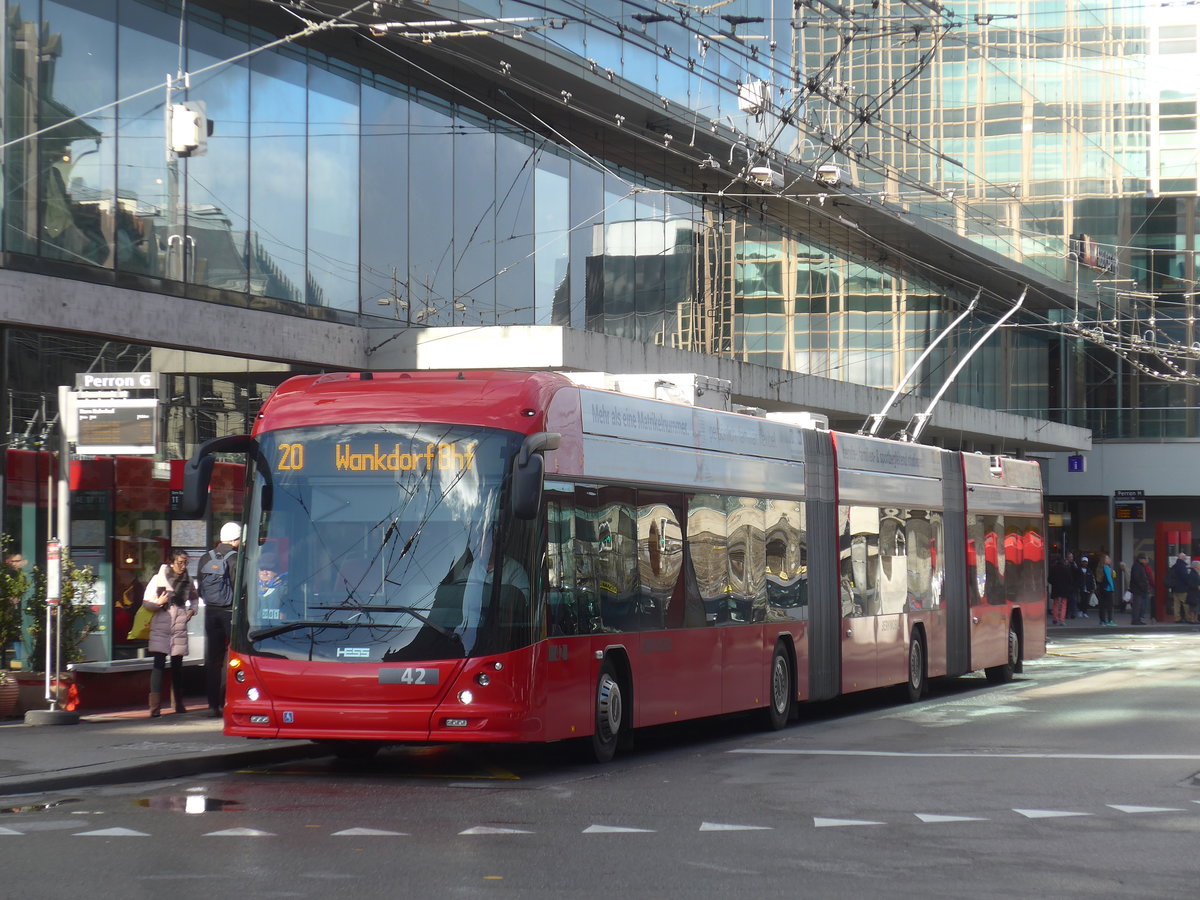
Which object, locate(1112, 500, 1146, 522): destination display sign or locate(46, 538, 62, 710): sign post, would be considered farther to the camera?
locate(1112, 500, 1146, 522): destination display sign

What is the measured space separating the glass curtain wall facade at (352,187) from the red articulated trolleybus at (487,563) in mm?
6887

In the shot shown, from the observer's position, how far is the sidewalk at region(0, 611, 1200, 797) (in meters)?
12.3

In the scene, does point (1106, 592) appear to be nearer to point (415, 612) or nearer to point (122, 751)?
point (122, 751)

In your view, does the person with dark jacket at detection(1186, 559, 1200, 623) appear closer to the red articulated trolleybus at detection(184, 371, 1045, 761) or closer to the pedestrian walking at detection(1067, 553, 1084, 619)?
the pedestrian walking at detection(1067, 553, 1084, 619)

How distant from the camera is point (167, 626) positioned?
17266 mm

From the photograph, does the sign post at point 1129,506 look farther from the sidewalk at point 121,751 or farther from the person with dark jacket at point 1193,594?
the sidewalk at point 121,751

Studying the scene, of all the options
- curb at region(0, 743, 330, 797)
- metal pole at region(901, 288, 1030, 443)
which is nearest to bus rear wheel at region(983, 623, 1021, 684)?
metal pole at region(901, 288, 1030, 443)

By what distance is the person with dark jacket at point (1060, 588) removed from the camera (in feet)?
150

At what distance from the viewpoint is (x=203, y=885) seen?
27.2 feet

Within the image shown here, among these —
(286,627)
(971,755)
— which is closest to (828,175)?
(971,755)

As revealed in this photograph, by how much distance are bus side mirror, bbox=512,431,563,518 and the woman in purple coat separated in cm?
586

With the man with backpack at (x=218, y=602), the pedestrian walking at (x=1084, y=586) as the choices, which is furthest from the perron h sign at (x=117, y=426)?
the pedestrian walking at (x=1084, y=586)

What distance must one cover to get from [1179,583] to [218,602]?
33847 mm

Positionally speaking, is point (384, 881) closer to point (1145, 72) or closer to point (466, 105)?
point (466, 105)
